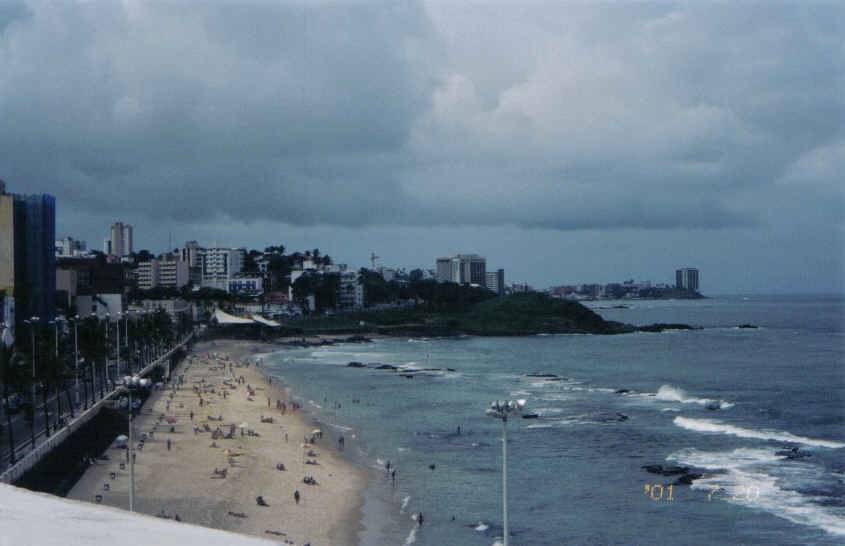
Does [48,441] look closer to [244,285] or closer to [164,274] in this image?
[244,285]

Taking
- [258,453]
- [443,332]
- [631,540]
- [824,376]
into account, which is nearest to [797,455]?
[631,540]

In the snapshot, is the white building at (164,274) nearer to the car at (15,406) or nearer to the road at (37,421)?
the road at (37,421)

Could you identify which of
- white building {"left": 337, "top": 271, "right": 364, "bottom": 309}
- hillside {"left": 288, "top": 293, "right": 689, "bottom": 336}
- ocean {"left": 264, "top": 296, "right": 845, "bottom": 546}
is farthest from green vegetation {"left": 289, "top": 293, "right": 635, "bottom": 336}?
ocean {"left": 264, "top": 296, "right": 845, "bottom": 546}

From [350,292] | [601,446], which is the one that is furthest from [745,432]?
[350,292]

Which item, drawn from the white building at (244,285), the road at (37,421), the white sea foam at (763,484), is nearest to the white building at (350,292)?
the white building at (244,285)

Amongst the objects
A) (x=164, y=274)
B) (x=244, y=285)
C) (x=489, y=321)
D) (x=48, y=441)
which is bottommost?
(x=48, y=441)

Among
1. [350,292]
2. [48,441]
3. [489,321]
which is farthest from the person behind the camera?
[350,292]
